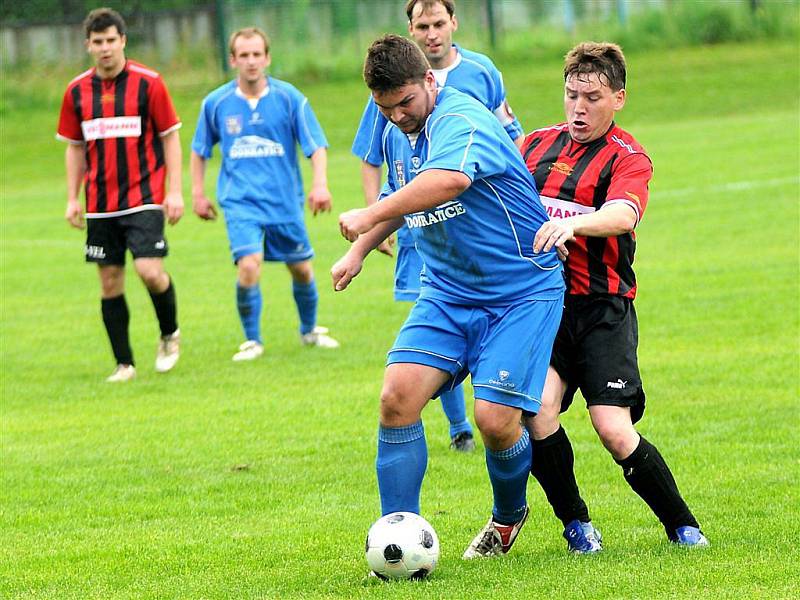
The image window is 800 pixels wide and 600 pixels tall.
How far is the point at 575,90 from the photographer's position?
202 inches

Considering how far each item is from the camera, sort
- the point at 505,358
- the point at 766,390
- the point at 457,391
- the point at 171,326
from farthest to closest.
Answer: the point at 171,326, the point at 766,390, the point at 457,391, the point at 505,358

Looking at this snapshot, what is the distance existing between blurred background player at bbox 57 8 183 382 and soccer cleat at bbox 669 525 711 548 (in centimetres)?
506

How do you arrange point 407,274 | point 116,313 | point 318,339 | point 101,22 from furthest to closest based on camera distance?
1. point 318,339
2. point 116,313
3. point 101,22
4. point 407,274

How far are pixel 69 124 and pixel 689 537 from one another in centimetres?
588

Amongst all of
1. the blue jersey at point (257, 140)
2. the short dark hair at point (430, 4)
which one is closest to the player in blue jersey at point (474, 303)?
the short dark hair at point (430, 4)

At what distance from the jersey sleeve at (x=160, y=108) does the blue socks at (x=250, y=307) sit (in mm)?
1341

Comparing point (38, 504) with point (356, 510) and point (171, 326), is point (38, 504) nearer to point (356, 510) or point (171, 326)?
point (356, 510)

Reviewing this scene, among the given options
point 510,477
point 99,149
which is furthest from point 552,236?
point 99,149

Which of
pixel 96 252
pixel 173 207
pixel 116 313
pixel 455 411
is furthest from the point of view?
pixel 116 313

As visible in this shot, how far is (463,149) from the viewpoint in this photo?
4695 mm

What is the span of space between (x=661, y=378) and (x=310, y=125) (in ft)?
10.6

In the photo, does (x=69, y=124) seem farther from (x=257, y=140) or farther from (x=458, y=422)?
(x=458, y=422)

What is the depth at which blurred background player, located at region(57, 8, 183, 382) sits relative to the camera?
9.40 m

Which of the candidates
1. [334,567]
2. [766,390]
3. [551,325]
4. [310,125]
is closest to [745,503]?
[551,325]
